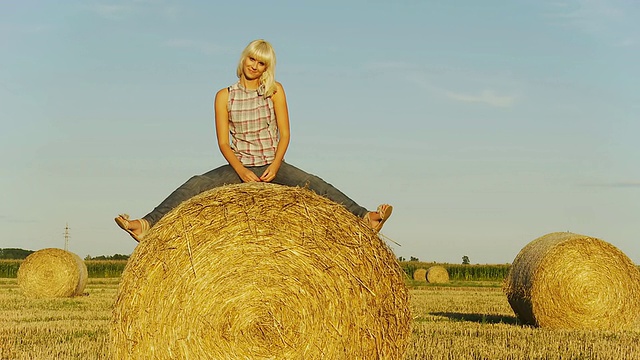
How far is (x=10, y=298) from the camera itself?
23109mm

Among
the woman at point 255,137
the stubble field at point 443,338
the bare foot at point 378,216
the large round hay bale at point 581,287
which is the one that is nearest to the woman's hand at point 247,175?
the woman at point 255,137

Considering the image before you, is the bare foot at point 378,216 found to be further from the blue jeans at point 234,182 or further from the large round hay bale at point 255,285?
the large round hay bale at point 255,285

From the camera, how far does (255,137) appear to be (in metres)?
8.18

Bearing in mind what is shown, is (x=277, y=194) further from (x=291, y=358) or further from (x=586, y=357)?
(x=586, y=357)

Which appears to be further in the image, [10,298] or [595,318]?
[10,298]

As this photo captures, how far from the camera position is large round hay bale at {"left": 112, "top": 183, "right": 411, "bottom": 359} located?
6941 millimetres

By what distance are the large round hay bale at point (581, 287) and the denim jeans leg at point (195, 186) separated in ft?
28.6

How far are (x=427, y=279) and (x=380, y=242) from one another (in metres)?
35.1

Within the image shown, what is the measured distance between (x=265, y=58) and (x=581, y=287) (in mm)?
9404

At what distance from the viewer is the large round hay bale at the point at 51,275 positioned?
24219 mm

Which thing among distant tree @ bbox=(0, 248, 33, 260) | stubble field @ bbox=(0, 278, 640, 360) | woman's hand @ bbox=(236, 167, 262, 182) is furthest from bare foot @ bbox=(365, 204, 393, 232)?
distant tree @ bbox=(0, 248, 33, 260)

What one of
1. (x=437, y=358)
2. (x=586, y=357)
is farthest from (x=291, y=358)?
(x=586, y=357)

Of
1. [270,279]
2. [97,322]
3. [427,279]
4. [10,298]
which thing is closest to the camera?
[270,279]

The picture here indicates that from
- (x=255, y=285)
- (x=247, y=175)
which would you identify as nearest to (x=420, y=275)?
(x=247, y=175)
